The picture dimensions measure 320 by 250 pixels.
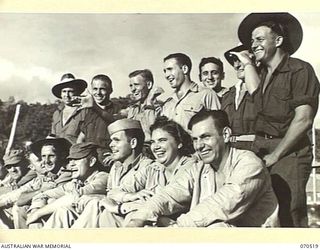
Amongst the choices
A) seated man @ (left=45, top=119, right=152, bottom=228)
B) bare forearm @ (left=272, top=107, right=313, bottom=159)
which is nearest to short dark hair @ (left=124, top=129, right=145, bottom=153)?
seated man @ (left=45, top=119, right=152, bottom=228)

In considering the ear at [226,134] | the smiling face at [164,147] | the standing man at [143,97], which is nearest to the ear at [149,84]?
the standing man at [143,97]

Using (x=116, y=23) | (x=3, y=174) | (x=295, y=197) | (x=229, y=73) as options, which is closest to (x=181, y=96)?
(x=229, y=73)

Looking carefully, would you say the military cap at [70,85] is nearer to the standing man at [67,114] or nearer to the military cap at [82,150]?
the standing man at [67,114]

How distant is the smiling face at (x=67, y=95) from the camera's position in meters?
1.47

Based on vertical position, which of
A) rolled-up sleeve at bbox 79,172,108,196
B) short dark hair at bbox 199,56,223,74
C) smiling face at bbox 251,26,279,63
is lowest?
rolled-up sleeve at bbox 79,172,108,196

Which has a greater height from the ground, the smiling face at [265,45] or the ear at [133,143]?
the smiling face at [265,45]

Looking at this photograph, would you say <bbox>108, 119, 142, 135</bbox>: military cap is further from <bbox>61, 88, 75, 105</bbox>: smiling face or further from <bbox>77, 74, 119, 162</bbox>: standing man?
<bbox>61, 88, 75, 105</bbox>: smiling face

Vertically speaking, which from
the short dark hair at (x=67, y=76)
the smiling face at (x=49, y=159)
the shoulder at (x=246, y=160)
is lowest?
the shoulder at (x=246, y=160)

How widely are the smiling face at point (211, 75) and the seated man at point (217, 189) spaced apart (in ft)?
0.23

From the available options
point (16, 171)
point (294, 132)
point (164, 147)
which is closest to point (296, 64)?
point (294, 132)

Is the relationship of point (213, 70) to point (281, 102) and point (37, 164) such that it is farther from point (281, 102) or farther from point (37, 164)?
point (37, 164)

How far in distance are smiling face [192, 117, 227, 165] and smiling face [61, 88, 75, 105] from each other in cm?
32

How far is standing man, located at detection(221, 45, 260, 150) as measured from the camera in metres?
1.43

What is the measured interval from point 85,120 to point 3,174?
0.78ft
